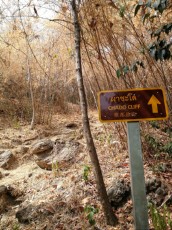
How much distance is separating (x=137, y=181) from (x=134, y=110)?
14.6 inches

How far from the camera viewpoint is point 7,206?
297 centimetres

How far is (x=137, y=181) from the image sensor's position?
1.18 m

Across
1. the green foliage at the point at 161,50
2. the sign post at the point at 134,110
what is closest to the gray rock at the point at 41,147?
the green foliage at the point at 161,50

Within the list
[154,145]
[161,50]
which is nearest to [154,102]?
[161,50]

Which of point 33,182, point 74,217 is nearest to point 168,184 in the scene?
point 74,217

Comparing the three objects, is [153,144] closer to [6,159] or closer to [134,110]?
[134,110]

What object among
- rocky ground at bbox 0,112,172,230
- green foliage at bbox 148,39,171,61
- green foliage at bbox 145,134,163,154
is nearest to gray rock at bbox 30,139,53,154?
rocky ground at bbox 0,112,172,230

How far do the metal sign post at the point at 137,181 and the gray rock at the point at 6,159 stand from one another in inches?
129

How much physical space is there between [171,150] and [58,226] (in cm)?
157

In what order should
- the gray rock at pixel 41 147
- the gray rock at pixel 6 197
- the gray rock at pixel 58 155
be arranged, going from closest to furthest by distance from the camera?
the gray rock at pixel 6 197 < the gray rock at pixel 58 155 < the gray rock at pixel 41 147

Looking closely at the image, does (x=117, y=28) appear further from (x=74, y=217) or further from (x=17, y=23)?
(x=17, y=23)

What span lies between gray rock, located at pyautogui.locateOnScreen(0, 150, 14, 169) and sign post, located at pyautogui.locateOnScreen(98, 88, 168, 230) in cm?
322

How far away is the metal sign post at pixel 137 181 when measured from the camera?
1.16m

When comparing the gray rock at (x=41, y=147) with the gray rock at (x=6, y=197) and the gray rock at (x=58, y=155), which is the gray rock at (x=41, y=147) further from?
the gray rock at (x=6, y=197)
